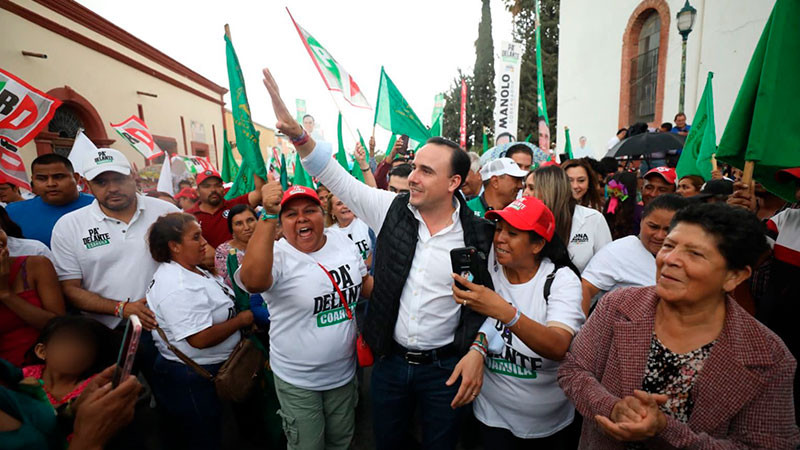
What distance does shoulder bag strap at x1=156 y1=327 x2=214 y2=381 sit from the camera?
2207 mm

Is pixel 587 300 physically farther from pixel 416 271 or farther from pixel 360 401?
pixel 360 401

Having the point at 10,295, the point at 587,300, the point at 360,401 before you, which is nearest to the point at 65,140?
the point at 10,295

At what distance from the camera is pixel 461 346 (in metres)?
1.94

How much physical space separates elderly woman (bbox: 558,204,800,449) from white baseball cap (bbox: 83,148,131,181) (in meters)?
3.44

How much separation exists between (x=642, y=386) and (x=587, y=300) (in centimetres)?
86

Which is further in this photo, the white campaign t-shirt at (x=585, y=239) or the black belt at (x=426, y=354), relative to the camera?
the white campaign t-shirt at (x=585, y=239)

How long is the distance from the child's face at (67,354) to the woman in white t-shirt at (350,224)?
2.06 m

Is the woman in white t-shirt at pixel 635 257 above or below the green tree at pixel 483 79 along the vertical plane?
below

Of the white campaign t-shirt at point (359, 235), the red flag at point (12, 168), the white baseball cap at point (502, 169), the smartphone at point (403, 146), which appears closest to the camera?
the white baseball cap at point (502, 169)

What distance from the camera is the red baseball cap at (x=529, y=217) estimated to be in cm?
183

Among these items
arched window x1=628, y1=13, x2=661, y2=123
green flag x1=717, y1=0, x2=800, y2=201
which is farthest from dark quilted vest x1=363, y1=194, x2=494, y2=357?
arched window x1=628, y1=13, x2=661, y2=123

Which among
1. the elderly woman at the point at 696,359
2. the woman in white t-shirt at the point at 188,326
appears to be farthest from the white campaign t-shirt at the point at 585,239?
the woman in white t-shirt at the point at 188,326

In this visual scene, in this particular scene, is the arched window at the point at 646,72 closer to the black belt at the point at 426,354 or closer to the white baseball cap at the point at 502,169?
the white baseball cap at the point at 502,169

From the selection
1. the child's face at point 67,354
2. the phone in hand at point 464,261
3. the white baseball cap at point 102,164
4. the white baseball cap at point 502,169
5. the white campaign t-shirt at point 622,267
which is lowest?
the child's face at point 67,354
